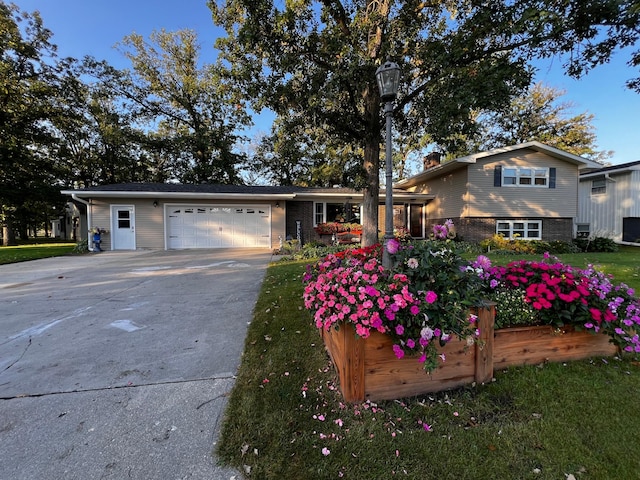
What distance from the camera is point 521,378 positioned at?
217cm

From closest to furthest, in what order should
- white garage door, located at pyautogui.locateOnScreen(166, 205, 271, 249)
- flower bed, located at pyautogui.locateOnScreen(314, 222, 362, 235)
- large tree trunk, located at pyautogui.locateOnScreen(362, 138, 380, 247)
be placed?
large tree trunk, located at pyautogui.locateOnScreen(362, 138, 380, 247) → white garage door, located at pyautogui.locateOnScreen(166, 205, 271, 249) → flower bed, located at pyautogui.locateOnScreen(314, 222, 362, 235)

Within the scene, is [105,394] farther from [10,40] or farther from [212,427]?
[10,40]

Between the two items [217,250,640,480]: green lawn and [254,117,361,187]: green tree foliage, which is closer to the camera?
[217,250,640,480]: green lawn

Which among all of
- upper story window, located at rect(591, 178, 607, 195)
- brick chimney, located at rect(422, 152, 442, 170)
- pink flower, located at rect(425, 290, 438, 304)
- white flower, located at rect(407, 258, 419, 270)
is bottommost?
pink flower, located at rect(425, 290, 438, 304)

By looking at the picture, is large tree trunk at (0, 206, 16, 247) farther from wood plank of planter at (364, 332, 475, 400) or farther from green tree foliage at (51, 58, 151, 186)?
wood plank of planter at (364, 332, 475, 400)

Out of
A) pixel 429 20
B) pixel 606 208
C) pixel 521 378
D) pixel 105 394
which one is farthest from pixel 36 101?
pixel 606 208

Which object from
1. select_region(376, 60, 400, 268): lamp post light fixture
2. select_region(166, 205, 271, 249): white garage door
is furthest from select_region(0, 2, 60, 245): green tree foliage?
select_region(376, 60, 400, 268): lamp post light fixture

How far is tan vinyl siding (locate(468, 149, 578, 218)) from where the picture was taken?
1188 cm

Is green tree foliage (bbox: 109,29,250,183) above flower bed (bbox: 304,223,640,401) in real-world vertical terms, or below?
above

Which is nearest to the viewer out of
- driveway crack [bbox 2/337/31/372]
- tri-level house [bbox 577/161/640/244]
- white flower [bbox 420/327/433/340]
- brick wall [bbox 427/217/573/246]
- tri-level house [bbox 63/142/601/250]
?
white flower [bbox 420/327/433/340]

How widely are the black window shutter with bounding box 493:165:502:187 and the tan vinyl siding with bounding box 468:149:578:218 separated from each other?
3.9 inches

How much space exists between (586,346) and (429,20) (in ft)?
27.6

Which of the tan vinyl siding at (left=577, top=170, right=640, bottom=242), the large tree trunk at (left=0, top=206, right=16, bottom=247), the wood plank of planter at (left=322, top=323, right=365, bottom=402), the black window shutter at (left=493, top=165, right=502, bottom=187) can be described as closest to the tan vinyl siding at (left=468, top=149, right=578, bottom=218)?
the black window shutter at (left=493, top=165, right=502, bottom=187)

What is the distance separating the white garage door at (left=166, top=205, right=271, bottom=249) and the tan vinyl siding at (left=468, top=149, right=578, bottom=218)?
923 cm
